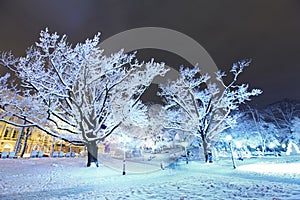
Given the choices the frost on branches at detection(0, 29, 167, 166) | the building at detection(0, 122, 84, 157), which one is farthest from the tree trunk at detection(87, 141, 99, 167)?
the building at detection(0, 122, 84, 157)

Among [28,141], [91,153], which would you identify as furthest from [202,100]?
[28,141]

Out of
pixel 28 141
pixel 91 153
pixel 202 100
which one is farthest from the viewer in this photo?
pixel 28 141

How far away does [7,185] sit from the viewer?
22.9 ft

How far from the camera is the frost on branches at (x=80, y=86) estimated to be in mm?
11820

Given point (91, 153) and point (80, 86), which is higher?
point (80, 86)

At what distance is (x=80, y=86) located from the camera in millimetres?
13336

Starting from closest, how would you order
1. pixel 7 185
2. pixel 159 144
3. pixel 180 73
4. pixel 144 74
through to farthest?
pixel 7 185 → pixel 144 74 → pixel 180 73 → pixel 159 144

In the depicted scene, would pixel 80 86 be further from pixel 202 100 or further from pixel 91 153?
pixel 202 100

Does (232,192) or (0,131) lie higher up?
(0,131)

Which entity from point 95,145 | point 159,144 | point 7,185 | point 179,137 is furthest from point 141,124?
point 159,144

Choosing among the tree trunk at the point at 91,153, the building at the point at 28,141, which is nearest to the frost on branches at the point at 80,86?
the tree trunk at the point at 91,153

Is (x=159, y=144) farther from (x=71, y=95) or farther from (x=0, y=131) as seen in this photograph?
(x=0, y=131)

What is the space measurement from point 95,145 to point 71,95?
4275mm

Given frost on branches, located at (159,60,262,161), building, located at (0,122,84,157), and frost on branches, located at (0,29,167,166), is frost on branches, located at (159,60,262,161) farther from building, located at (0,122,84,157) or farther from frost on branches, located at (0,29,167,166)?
building, located at (0,122,84,157)
